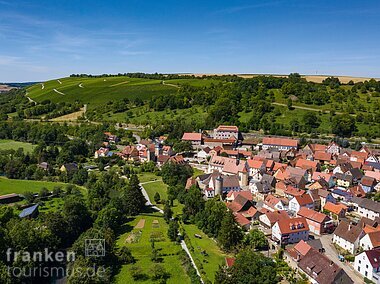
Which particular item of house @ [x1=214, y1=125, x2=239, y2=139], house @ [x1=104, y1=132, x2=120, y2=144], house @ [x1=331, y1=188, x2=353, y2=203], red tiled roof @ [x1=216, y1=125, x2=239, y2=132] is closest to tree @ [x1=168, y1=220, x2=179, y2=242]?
house @ [x1=331, y1=188, x2=353, y2=203]

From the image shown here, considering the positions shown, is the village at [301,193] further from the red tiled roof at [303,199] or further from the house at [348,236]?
the house at [348,236]

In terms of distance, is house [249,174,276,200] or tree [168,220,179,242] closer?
tree [168,220,179,242]

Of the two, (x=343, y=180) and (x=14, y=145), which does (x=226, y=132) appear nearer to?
(x=343, y=180)

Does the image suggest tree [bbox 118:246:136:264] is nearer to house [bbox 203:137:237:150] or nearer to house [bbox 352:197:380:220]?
house [bbox 352:197:380:220]

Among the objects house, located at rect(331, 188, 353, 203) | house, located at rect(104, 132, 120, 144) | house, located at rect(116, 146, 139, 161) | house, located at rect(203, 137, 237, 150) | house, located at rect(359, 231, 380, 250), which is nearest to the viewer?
house, located at rect(359, 231, 380, 250)

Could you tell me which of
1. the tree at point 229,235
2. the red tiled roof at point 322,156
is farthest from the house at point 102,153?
the tree at point 229,235

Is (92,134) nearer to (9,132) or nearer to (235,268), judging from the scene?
(9,132)
